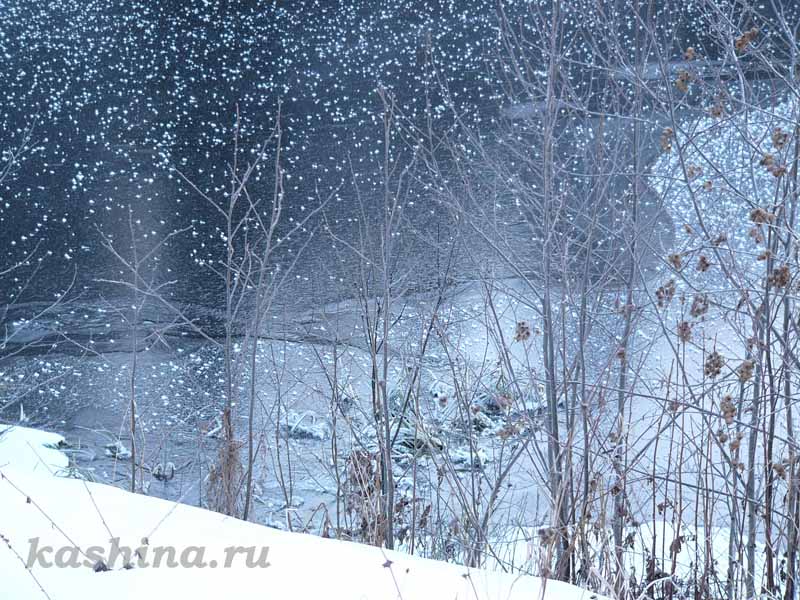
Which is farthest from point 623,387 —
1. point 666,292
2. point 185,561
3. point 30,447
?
point 30,447

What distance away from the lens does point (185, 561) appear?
1842 millimetres

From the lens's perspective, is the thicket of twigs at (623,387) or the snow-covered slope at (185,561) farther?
the thicket of twigs at (623,387)

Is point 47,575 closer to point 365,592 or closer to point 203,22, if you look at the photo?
point 365,592

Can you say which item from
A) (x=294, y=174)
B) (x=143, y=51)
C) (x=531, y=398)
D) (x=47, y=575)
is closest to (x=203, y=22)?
(x=143, y=51)

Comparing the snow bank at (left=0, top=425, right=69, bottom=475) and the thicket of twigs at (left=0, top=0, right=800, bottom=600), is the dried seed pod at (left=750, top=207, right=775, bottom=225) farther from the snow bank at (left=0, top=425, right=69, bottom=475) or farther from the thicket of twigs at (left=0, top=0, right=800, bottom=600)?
the snow bank at (left=0, top=425, right=69, bottom=475)

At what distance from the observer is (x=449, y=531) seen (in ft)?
11.5

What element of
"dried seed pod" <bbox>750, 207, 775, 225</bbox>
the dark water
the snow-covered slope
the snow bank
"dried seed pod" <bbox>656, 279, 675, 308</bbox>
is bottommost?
the snow-covered slope

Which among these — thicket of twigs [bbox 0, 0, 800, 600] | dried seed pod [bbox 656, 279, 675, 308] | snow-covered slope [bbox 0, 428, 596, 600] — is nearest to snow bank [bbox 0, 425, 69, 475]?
thicket of twigs [bbox 0, 0, 800, 600]

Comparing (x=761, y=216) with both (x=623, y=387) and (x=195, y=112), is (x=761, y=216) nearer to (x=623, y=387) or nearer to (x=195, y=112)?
(x=623, y=387)

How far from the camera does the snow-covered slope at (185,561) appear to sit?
67.9 inches

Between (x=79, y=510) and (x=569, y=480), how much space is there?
6.19 ft

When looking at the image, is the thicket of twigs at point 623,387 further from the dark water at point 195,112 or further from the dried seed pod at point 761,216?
the dark water at point 195,112

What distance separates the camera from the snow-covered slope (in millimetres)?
1724

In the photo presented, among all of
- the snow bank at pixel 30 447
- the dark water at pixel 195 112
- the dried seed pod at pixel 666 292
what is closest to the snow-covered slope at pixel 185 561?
the dried seed pod at pixel 666 292
